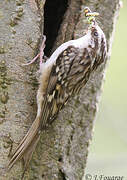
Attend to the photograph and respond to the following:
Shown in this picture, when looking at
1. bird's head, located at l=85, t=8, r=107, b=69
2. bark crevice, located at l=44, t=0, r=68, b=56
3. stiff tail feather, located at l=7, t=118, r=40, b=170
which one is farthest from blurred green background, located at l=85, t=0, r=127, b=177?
stiff tail feather, located at l=7, t=118, r=40, b=170

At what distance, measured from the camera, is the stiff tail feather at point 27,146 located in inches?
102

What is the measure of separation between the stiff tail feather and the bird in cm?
2

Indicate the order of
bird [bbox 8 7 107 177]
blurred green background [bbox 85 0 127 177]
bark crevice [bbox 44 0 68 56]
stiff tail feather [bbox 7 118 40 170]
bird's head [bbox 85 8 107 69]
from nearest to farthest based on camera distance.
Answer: stiff tail feather [bbox 7 118 40 170], bird [bbox 8 7 107 177], bird's head [bbox 85 8 107 69], bark crevice [bbox 44 0 68 56], blurred green background [bbox 85 0 127 177]

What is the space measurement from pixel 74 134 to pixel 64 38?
549 mm

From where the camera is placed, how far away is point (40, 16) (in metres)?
2.79

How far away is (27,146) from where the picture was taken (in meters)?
2.65

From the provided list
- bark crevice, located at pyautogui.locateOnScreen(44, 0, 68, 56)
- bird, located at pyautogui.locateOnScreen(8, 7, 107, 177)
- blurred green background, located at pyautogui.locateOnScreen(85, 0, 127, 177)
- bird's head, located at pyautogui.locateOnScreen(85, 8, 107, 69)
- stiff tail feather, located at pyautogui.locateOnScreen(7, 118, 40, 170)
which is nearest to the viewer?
stiff tail feather, located at pyautogui.locateOnScreen(7, 118, 40, 170)

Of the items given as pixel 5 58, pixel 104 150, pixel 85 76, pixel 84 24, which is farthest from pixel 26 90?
pixel 104 150

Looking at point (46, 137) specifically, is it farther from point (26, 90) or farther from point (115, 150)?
point (115, 150)

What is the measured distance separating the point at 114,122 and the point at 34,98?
4.53 feet

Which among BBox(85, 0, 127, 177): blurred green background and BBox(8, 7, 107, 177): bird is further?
BBox(85, 0, 127, 177): blurred green background

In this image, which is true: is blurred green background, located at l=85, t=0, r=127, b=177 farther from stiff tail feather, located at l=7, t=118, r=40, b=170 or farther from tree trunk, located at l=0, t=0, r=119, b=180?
stiff tail feather, located at l=7, t=118, r=40, b=170

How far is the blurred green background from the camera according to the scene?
148 inches

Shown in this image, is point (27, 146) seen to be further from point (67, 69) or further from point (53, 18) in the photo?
point (53, 18)
